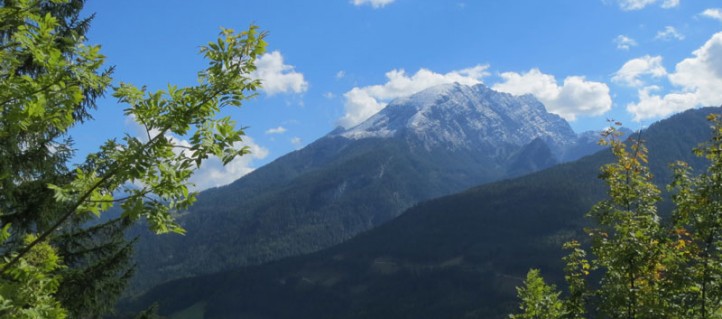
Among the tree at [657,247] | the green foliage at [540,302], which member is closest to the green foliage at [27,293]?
the tree at [657,247]

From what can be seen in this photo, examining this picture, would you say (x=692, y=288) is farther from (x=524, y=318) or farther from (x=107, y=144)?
(x=107, y=144)

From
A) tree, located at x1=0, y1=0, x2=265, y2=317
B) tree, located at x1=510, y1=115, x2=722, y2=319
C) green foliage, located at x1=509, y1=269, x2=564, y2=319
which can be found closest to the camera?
tree, located at x1=0, y1=0, x2=265, y2=317

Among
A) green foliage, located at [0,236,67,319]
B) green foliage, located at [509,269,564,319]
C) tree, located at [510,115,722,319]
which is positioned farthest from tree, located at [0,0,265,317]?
green foliage, located at [509,269,564,319]

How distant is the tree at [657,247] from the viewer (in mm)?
12992

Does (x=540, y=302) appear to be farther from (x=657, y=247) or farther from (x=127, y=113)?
(x=127, y=113)

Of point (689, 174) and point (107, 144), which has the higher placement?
point (107, 144)

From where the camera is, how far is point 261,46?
672 cm

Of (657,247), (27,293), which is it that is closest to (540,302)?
(657,247)

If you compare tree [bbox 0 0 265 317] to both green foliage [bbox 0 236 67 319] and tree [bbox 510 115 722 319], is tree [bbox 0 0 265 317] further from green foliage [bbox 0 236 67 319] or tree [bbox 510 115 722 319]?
tree [bbox 510 115 722 319]

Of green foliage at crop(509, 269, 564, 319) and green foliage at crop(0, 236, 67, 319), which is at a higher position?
green foliage at crop(0, 236, 67, 319)

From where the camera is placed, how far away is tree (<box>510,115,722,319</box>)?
512 inches

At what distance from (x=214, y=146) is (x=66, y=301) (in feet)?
45.9

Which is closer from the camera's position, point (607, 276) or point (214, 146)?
point (214, 146)

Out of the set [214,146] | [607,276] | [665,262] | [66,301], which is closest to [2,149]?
[66,301]
